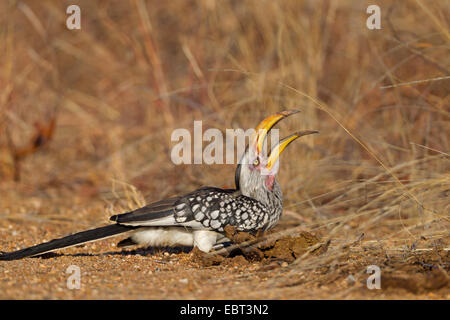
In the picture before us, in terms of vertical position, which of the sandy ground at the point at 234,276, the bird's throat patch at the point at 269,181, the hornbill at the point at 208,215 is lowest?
the sandy ground at the point at 234,276

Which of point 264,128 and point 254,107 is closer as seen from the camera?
point 264,128

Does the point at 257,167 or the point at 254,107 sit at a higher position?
the point at 254,107

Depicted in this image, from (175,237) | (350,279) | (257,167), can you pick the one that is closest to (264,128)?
(257,167)

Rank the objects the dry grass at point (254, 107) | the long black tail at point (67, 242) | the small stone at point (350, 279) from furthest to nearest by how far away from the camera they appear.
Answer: the dry grass at point (254, 107)
the long black tail at point (67, 242)
the small stone at point (350, 279)

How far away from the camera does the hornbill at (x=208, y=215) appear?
125 inches

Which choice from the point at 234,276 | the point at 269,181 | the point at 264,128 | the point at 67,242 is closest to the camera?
the point at 234,276

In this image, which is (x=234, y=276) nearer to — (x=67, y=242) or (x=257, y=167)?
(x=257, y=167)

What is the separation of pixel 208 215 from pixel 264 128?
58 cm

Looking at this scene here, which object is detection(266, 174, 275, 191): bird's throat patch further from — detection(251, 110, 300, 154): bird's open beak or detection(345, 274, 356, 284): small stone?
detection(345, 274, 356, 284): small stone

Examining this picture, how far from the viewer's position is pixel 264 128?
3.29 m

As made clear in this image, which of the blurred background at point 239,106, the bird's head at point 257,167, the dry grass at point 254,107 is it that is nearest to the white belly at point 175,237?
the bird's head at point 257,167

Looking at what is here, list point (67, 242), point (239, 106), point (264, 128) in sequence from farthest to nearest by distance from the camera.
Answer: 1. point (239, 106)
2. point (264, 128)
3. point (67, 242)

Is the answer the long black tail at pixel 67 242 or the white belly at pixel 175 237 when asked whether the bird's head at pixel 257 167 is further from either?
the long black tail at pixel 67 242

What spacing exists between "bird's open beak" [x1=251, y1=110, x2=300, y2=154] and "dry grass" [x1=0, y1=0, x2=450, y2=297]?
355mm
